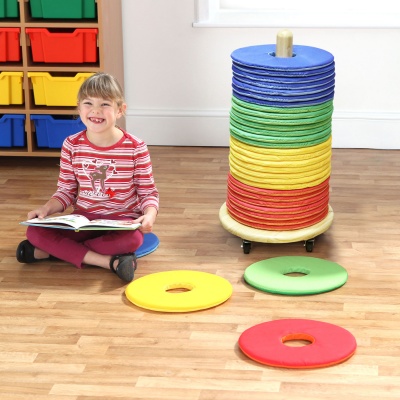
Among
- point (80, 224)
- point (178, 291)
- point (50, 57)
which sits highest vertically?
point (50, 57)

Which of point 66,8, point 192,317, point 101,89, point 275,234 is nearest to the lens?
point 192,317

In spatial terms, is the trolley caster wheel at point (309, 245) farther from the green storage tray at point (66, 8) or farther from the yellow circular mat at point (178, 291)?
the green storage tray at point (66, 8)

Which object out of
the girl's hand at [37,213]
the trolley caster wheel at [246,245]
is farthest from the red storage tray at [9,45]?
the trolley caster wheel at [246,245]

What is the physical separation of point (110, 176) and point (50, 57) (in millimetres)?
1057

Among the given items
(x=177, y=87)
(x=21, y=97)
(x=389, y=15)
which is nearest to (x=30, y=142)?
(x=21, y=97)

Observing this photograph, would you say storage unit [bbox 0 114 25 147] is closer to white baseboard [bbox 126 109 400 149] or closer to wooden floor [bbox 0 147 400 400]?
wooden floor [bbox 0 147 400 400]

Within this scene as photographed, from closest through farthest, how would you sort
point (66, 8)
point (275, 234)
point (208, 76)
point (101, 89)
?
point (101, 89), point (275, 234), point (66, 8), point (208, 76)

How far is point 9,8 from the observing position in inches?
147

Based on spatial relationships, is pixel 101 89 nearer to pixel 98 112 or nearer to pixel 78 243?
pixel 98 112

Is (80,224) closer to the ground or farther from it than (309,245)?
farther from it

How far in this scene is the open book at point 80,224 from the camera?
270cm

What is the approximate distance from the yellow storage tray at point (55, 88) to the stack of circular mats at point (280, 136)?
101 cm

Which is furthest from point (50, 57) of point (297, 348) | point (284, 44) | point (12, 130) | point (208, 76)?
point (297, 348)

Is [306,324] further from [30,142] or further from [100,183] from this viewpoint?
[30,142]
